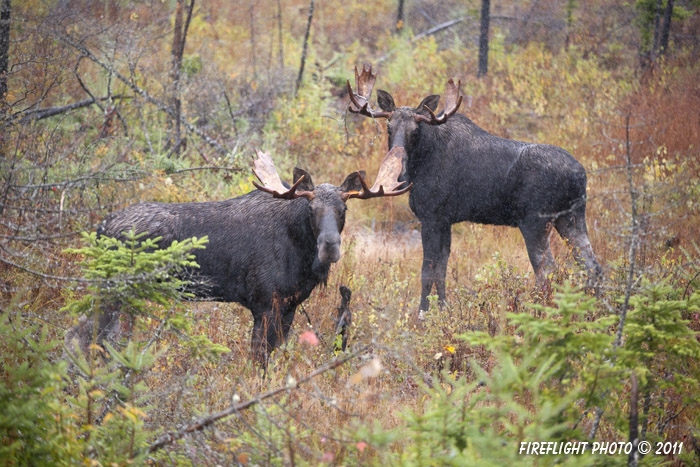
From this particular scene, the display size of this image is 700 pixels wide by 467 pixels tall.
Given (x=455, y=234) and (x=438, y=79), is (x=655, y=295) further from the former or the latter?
(x=438, y=79)

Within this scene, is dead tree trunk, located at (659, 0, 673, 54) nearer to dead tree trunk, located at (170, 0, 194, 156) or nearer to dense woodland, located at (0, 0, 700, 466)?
dense woodland, located at (0, 0, 700, 466)

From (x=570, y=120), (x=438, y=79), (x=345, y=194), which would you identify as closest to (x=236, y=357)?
(x=345, y=194)

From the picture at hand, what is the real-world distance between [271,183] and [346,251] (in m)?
2.18

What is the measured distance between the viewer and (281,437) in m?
3.53

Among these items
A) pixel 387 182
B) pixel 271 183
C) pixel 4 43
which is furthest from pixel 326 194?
pixel 4 43

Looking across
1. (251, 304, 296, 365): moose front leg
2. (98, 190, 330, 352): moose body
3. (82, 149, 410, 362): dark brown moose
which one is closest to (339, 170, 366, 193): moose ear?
(82, 149, 410, 362): dark brown moose

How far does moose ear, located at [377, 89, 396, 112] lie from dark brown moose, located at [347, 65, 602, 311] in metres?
0.01

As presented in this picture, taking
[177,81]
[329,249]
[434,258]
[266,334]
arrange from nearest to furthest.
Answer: [329,249], [266,334], [434,258], [177,81]

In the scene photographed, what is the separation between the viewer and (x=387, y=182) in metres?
6.00

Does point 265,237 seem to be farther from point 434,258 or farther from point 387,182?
point 434,258

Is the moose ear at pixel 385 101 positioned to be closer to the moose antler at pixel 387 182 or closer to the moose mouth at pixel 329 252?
the moose antler at pixel 387 182

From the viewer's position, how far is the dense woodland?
3338 mm

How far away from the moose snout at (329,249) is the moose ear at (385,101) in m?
2.86

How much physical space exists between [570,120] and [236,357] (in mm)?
9718
